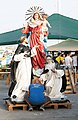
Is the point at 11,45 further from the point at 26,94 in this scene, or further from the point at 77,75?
the point at 26,94

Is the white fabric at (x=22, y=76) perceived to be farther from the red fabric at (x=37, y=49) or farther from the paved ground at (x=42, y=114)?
the red fabric at (x=37, y=49)

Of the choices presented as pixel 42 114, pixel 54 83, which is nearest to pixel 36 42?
pixel 54 83

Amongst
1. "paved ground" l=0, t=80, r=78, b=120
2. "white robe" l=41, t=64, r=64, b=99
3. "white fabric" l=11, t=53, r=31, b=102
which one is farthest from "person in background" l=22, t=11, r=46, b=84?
"paved ground" l=0, t=80, r=78, b=120

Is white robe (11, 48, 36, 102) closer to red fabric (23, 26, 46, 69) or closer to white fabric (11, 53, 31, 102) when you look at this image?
white fabric (11, 53, 31, 102)

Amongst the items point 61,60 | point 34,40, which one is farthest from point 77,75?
point 34,40

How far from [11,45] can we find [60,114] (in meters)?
15.9

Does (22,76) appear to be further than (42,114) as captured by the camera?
Yes

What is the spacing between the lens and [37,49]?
11.2 meters

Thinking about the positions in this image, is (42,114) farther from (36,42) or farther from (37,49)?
(36,42)

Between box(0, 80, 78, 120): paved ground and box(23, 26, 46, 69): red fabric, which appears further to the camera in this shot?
box(23, 26, 46, 69): red fabric

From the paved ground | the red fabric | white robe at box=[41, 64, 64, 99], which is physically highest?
the red fabric

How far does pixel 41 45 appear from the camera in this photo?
37.1 ft

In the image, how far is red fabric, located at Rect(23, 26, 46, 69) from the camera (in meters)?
11.0

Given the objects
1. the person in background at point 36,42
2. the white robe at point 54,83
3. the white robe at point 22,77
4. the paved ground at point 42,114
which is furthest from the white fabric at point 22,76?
the person in background at point 36,42
